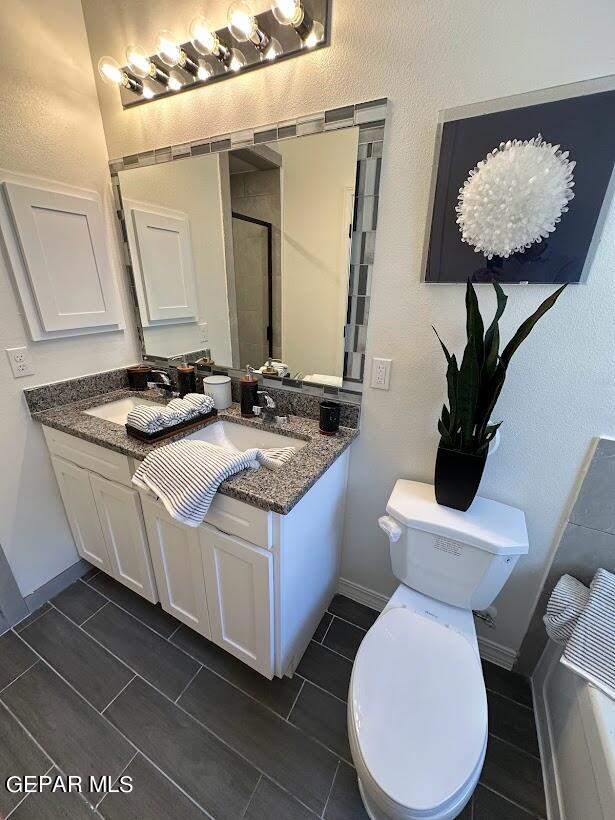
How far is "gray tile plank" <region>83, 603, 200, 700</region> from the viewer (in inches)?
49.0

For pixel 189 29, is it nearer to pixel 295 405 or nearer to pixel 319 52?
pixel 319 52

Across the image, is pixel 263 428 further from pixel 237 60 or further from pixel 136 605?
pixel 237 60

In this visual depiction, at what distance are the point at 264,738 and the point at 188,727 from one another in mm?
267

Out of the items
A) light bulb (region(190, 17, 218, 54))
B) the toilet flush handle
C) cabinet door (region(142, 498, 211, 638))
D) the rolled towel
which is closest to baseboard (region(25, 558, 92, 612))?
cabinet door (region(142, 498, 211, 638))

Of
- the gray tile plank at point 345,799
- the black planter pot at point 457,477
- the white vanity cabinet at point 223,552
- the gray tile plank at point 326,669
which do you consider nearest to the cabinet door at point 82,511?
the white vanity cabinet at point 223,552

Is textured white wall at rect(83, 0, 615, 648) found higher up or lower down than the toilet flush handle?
higher up

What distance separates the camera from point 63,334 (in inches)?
55.7

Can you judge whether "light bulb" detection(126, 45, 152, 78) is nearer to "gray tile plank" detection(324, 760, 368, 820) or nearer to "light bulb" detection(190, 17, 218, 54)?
"light bulb" detection(190, 17, 218, 54)

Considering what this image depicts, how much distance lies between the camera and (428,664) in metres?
0.89

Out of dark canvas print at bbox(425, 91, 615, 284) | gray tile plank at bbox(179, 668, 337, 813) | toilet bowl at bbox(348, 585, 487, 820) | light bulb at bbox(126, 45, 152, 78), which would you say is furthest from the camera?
light bulb at bbox(126, 45, 152, 78)

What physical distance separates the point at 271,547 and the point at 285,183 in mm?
1268

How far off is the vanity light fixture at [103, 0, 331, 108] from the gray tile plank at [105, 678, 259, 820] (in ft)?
7.46

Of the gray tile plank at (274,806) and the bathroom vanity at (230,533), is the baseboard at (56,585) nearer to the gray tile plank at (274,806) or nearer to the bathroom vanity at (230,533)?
the bathroom vanity at (230,533)

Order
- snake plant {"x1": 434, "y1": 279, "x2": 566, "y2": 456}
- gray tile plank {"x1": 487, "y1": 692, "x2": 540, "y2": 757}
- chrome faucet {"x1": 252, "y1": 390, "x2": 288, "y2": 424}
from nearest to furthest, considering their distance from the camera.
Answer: snake plant {"x1": 434, "y1": 279, "x2": 566, "y2": 456} < gray tile plank {"x1": 487, "y1": 692, "x2": 540, "y2": 757} < chrome faucet {"x1": 252, "y1": 390, "x2": 288, "y2": 424}
